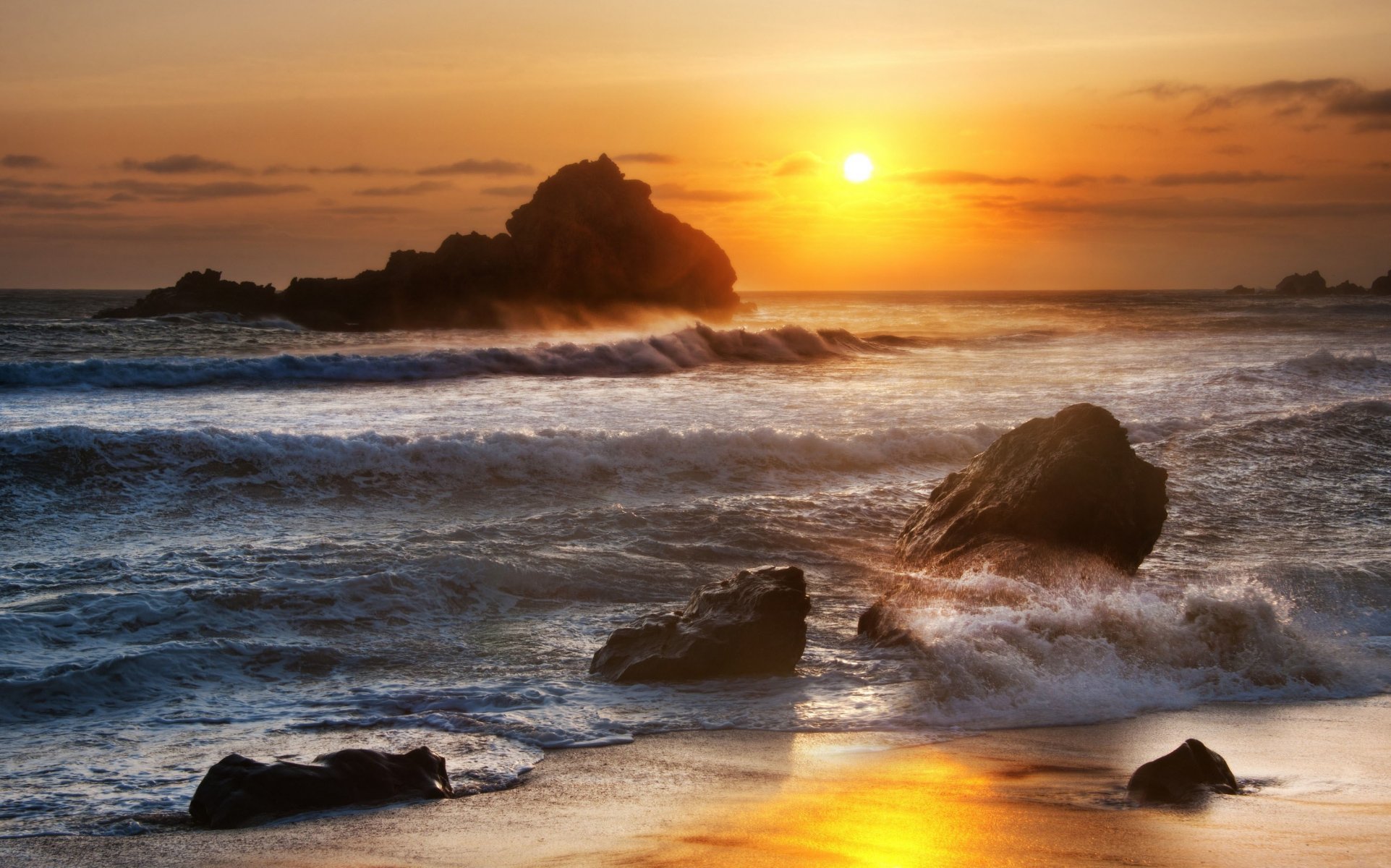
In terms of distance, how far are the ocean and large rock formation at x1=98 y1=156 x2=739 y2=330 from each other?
33.5 m

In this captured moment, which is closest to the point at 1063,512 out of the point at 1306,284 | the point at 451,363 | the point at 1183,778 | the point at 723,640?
the point at 723,640

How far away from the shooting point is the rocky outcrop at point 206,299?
52656 mm

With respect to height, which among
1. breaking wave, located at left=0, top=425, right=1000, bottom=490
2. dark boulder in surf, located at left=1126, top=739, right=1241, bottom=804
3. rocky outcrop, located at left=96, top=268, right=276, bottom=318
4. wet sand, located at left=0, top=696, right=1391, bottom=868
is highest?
rocky outcrop, located at left=96, top=268, right=276, bottom=318

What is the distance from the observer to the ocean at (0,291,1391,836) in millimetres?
5938

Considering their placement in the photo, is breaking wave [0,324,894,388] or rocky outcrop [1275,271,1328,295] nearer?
breaking wave [0,324,894,388]

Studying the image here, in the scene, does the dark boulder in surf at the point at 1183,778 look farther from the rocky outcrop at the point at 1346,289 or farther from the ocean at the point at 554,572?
the rocky outcrop at the point at 1346,289

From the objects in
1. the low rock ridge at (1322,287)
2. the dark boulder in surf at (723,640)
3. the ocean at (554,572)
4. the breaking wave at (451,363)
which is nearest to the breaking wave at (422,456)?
the ocean at (554,572)

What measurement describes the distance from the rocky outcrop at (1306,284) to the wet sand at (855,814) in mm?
104450

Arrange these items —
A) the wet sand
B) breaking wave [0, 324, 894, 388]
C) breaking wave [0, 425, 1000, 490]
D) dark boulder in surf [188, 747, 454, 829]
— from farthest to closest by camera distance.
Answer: breaking wave [0, 324, 894, 388] → breaking wave [0, 425, 1000, 490] → dark boulder in surf [188, 747, 454, 829] → the wet sand

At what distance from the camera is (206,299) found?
53219mm

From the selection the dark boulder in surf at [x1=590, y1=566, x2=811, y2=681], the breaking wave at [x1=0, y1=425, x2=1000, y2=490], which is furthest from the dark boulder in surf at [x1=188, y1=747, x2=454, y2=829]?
the breaking wave at [x1=0, y1=425, x2=1000, y2=490]

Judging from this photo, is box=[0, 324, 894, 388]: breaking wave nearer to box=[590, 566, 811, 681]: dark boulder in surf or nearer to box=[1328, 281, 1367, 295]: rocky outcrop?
box=[590, 566, 811, 681]: dark boulder in surf

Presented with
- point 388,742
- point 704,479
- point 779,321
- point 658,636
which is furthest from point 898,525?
point 779,321

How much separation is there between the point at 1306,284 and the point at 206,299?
296 ft
